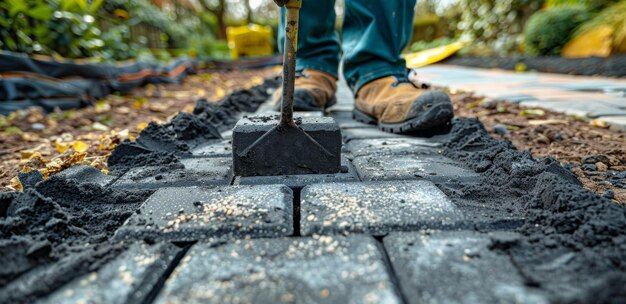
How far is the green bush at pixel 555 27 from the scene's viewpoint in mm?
6754

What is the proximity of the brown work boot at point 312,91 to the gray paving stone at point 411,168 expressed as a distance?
29.5 inches

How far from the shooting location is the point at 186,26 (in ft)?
41.2

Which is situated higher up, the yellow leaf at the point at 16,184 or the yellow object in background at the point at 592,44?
the yellow object in background at the point at 592,44

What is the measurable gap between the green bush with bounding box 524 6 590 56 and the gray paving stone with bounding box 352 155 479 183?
21.0 feet

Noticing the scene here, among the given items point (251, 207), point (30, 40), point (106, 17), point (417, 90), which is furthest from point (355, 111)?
Answer: point (106, 17)

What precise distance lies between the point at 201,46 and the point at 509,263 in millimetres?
11851

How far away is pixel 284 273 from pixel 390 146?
1.07 m

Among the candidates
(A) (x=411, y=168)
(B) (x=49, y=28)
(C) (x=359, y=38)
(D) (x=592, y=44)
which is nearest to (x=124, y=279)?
(A) (x=411, y=168)

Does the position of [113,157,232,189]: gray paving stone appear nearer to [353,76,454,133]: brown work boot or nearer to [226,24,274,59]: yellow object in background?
[353,76,454,133]: brown work boot

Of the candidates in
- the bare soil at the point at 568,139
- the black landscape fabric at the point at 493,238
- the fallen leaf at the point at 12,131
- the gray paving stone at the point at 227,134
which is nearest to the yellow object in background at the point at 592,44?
the bare soil at the point at 568,139

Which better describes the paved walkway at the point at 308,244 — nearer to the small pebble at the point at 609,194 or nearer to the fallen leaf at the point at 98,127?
the small pebble at the point at 609,194

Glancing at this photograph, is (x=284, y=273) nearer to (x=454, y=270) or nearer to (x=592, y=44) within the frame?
(x=454, y=270)

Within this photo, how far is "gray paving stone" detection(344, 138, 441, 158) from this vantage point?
5.53 feet

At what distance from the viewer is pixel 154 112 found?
330 centimetres
